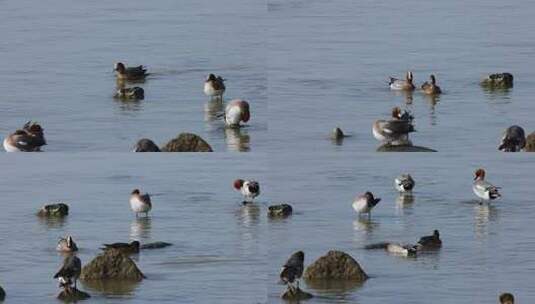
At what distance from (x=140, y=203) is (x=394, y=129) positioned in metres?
5.90

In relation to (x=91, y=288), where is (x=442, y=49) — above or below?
above

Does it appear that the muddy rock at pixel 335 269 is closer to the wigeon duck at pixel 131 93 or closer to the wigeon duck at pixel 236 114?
the wigeon duck at pixel 236 114

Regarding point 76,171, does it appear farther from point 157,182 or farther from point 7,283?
point 7,283

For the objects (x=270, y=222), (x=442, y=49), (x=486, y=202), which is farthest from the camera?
(x=442, y=49)

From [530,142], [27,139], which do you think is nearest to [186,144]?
[27,139]

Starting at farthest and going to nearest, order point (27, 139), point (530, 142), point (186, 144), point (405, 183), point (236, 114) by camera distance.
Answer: point (405, 183), point (530, 142), point (236, 114), point (186, 144), point (27, 139)

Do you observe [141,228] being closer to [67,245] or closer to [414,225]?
[67,245]

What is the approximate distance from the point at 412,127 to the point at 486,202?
10.3 feet

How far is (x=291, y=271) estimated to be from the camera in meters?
33.4

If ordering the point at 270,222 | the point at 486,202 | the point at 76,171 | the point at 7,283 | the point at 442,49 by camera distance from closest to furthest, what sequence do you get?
the point at 7,283 < the point at 270,222 < the point at 486,202 < the point at 76,171 < the point at 442,49

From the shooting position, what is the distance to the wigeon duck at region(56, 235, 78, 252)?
36719mm

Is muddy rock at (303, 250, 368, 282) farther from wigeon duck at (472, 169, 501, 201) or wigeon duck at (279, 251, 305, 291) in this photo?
wigeon duck at (472, 169, 501, 201)

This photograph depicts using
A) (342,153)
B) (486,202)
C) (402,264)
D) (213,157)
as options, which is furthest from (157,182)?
(402,264)

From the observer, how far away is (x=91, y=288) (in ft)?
112
